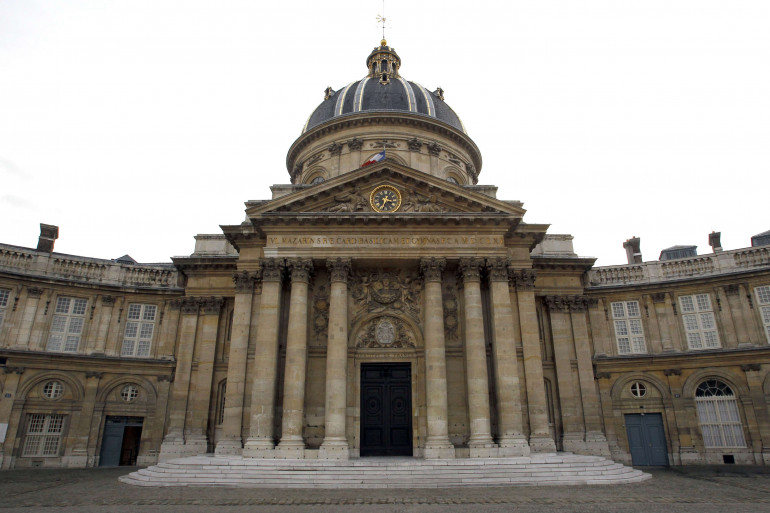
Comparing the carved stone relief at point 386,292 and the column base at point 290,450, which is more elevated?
the carved stone relief at point 386,292


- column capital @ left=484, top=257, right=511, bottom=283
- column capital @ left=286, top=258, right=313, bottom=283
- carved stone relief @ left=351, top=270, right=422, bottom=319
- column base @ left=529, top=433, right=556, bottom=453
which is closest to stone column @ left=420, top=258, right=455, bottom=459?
carved stone relief @ left=351, top=270, right=422, bottom=319

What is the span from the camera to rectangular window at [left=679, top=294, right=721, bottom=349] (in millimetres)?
24859

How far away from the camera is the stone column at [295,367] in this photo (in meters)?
18.6

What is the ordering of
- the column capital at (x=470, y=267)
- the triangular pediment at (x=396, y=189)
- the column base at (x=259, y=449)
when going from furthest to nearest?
1. the triangular pediment at (x=396, y=189)
2. the column capital at (x=470, y=267)
3. the column base at (x=259, y=449)

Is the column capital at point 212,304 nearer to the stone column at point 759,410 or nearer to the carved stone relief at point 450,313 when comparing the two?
the carved stone relief at point 450,313

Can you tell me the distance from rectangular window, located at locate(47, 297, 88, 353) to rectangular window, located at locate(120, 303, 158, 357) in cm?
212

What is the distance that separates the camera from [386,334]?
71.6ft

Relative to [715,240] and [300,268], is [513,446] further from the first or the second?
[715,240]

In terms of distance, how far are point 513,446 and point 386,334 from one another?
677 cm

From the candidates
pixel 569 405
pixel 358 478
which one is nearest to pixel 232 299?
pixel 358 478

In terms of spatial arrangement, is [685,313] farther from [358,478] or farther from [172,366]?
[172,366]

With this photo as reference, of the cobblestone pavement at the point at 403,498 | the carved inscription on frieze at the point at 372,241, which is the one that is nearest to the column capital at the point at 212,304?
the carved inscription on frieze at the point at 372,241

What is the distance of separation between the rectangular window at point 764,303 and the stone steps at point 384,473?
11.7 m

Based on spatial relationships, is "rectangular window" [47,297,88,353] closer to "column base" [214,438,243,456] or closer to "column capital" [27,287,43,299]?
"column capital" [27,287,43,299]
